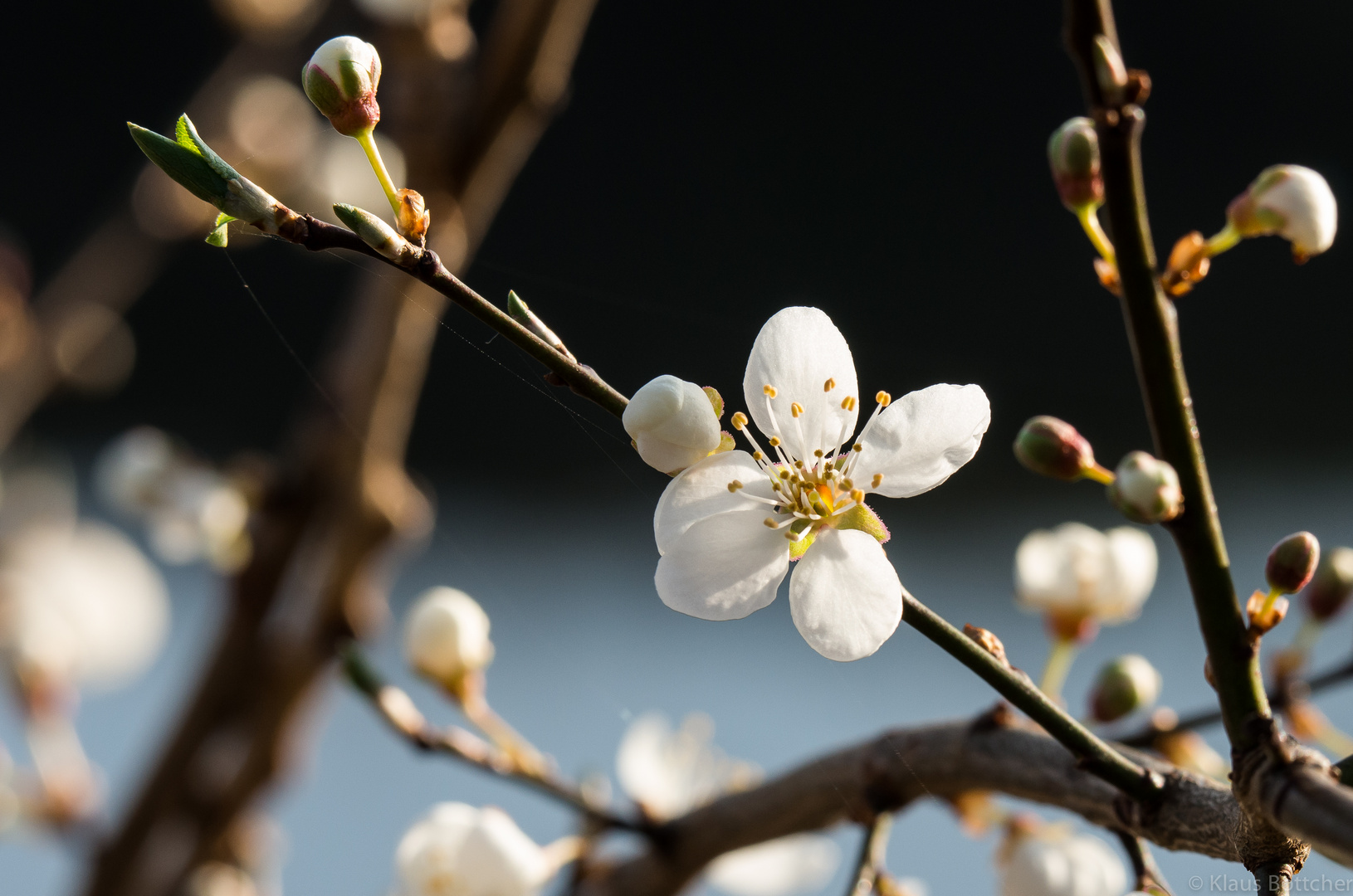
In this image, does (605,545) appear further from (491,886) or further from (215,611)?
(491,886)

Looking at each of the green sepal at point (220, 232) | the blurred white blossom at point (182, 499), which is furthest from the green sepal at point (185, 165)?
the blurred white blossom at point (182, 499)

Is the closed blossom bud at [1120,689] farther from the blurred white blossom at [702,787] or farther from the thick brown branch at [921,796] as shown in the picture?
the blurred white blossom at [702,787]

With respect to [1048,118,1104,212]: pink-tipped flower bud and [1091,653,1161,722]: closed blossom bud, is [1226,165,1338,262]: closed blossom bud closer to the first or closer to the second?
[1048,118,1104,212]: pink-tipped flower bud

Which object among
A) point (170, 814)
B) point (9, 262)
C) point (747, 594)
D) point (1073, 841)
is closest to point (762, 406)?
point (747, 594)

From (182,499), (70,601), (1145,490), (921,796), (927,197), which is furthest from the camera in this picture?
(927,197)

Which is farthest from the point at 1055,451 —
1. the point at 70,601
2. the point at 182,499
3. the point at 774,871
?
the point at 70,601

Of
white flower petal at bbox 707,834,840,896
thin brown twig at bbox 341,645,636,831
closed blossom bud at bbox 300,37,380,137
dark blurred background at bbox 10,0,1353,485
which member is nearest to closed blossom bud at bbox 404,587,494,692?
thin brown twig at bbox 341,645,636,831

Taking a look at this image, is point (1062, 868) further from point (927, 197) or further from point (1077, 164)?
point (927, 197)
